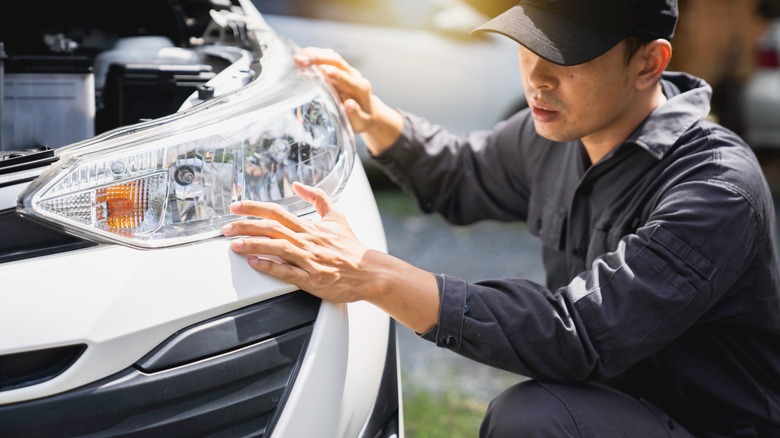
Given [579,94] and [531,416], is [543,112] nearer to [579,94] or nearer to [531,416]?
[579,94]

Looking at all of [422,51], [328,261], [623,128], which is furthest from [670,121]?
[422,51]

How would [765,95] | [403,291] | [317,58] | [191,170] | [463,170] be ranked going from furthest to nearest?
[765,95], [463,170], [317,58], [403,291], [191,170]

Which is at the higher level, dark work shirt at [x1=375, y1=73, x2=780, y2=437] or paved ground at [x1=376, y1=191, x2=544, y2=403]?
dark work shirt at [x1=375, y1=73, x2=780, y2=437]

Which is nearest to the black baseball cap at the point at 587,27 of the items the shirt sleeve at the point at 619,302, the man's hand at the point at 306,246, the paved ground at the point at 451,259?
the shirt sleeve at the point at 619,302

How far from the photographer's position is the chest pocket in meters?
2.21

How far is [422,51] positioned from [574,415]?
374cm

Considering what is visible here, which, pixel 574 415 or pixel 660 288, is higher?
pixel 660 288

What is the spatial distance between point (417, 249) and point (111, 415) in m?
3.39

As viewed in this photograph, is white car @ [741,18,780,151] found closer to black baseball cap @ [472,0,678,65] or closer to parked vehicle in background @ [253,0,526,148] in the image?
parked vehicle in background @ [253,0,526,148]

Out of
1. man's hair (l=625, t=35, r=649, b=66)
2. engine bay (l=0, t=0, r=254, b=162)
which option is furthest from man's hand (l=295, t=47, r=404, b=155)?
man's hair (l=625, t=35, r=649, b=66)

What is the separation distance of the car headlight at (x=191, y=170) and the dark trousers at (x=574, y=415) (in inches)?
22.7

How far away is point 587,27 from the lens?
1.84 metres

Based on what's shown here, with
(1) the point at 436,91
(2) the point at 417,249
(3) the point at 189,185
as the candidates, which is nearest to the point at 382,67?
(1) the point at 436,91

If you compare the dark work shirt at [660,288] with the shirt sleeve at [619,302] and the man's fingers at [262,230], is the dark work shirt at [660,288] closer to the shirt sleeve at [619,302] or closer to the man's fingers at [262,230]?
the shirt sleeve at [619,302]
